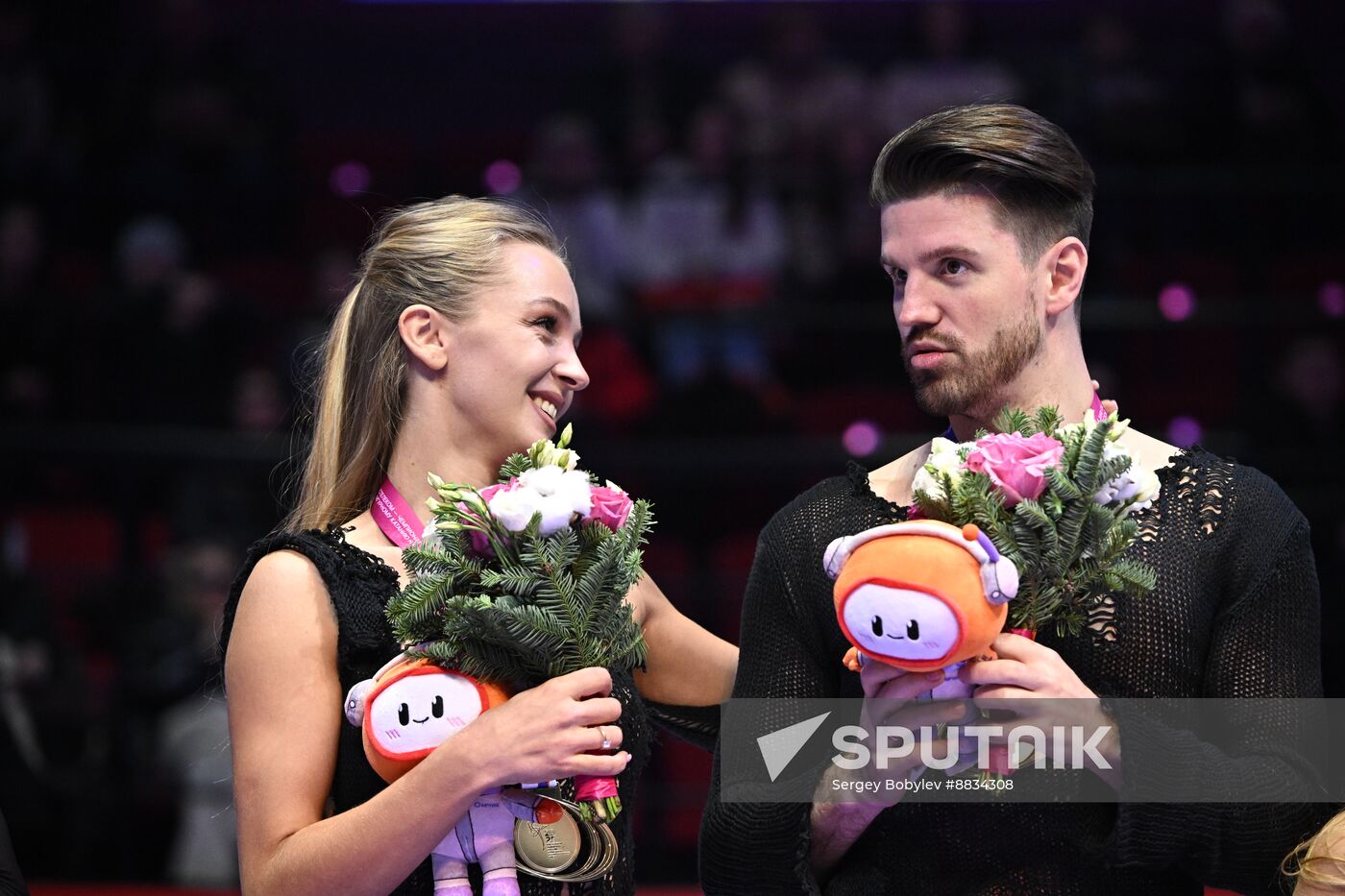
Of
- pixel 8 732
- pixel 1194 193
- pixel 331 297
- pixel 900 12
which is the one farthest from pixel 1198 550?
pixel 900 12

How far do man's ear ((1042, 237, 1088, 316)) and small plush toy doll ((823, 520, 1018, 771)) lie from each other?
55 centimetres

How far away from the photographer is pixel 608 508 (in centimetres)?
214

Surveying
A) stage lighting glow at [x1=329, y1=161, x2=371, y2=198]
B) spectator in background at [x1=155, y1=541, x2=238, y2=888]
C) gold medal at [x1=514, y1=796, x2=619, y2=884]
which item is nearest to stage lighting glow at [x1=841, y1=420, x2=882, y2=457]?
spectator in background at [x1=155, y1=541, x2=238, y2=888]

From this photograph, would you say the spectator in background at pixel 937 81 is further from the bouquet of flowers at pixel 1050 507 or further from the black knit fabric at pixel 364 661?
the bouquet of flowers at pixel 1050 507

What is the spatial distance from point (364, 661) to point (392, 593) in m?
0.11

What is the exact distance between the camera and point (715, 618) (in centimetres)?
560

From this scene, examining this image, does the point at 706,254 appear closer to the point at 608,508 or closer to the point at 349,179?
the point at 349,179

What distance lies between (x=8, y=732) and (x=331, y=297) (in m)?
2.35

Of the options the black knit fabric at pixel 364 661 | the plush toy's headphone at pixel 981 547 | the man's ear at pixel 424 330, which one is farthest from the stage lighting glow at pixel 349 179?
the plush toy's headphone at pixel 981 547

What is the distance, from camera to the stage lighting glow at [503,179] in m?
6.67

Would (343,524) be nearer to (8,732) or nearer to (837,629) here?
(837,629)

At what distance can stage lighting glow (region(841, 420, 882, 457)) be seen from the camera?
563cm

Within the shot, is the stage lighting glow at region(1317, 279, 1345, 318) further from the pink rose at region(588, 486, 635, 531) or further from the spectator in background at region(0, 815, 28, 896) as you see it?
the spectator in background at region(0, 815, 28, 896)

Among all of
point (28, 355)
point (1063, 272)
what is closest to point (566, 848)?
point (1063, 272)
